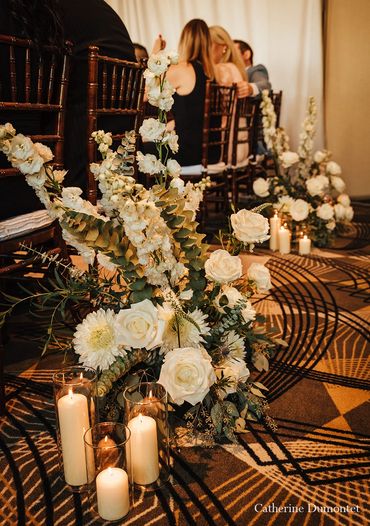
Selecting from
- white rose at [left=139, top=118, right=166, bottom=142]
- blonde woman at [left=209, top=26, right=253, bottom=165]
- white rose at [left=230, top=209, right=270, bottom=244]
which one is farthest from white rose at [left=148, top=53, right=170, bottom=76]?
blonde woman at [left=209, top=26, right=253, bottom=165]

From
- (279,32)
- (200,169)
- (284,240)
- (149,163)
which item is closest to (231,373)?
(149,163)

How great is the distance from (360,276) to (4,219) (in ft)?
6.35

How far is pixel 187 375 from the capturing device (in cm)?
125

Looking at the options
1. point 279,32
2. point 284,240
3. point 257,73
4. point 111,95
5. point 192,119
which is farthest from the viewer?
point 279,32

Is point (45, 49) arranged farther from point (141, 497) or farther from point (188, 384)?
point (141, 497)

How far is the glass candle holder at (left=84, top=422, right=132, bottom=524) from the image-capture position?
1.03 metres

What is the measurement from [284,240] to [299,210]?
206mm

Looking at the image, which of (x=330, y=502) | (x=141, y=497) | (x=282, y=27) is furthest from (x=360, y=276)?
(x=282, y=27)

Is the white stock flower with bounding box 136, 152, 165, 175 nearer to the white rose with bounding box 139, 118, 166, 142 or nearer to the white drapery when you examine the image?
the white rose with bounding box 139, 118, 166, 142

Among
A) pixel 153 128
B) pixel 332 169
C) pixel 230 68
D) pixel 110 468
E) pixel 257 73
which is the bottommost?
pixel 110 468

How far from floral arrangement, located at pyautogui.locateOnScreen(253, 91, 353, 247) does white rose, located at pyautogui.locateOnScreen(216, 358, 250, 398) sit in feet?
6.35

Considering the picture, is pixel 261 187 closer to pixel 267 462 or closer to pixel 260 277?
pixel 260 277

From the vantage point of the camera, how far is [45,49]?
1456 mm

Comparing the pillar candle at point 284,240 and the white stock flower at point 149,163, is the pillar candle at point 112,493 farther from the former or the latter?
the pillar candle at point 284,240
